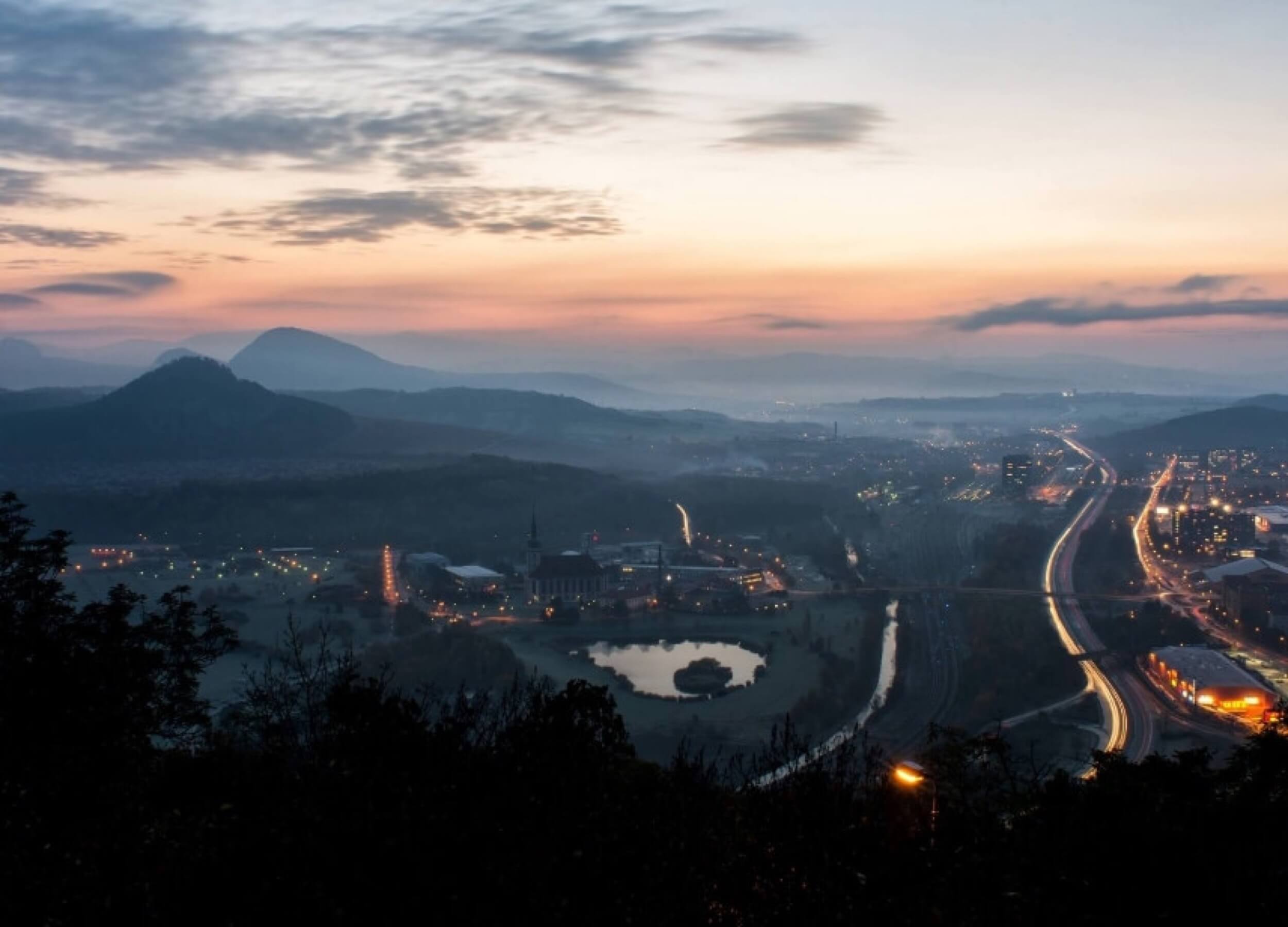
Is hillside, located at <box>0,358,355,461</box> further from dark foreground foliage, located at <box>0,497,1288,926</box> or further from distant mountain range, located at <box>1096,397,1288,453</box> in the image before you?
distant mountain range, located at <box>1096,397,1288,453</box>

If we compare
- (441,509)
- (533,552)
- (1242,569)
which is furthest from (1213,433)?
(533,552)

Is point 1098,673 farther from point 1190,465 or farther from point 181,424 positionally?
point 181,424

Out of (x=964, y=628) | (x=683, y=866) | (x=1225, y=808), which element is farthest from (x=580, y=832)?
(x=964, y=628)

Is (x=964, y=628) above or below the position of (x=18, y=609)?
below

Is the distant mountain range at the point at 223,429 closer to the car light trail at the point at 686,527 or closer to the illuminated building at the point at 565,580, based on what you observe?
the car light trail at the point at 686,527

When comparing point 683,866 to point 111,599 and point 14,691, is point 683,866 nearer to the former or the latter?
point 14,691
